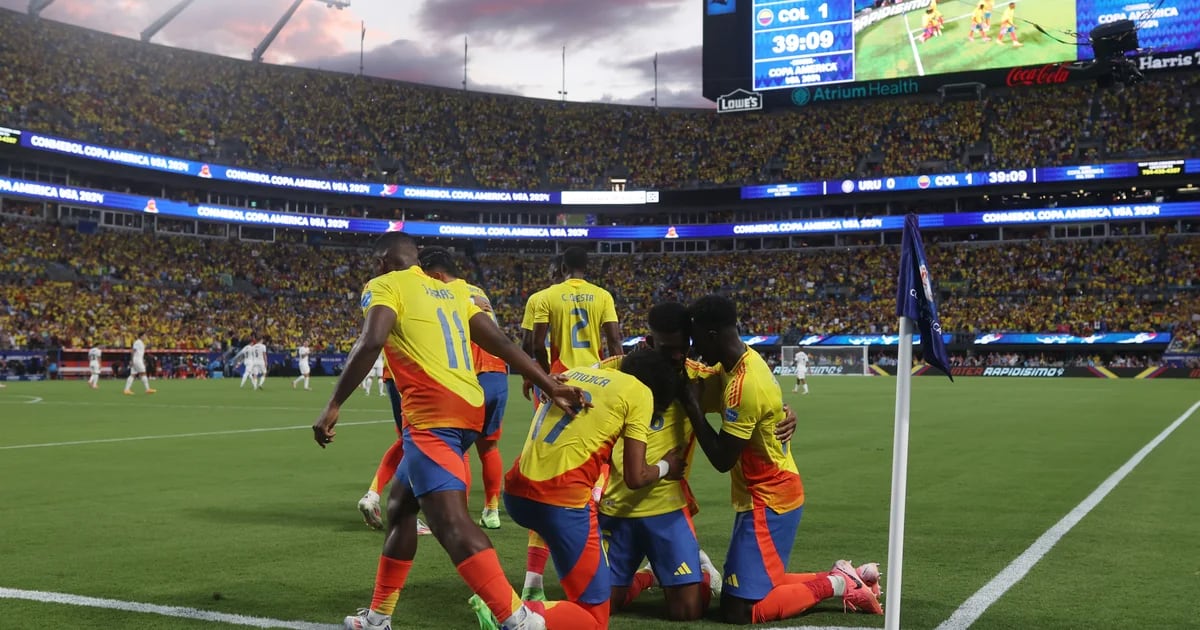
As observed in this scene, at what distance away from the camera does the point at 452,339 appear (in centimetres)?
552

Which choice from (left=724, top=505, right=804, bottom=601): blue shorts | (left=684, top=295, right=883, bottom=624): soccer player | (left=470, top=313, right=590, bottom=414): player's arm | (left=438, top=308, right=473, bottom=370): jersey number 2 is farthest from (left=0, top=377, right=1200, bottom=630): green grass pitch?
(left=438, top=308, right=473, bottom=370): jersey number 2

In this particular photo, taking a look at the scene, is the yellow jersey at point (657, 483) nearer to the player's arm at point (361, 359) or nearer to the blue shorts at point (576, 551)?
the blue shorts at point (576, 551)

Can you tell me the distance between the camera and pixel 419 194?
69.2 m

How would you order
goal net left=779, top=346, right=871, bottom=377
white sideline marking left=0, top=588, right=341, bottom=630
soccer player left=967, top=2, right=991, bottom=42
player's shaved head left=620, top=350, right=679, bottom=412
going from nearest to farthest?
white sideline marking left=0, top=588, right=341, bottom=630 < player's shaved head left=620, top=350, right=679, bottom=412 < soccer player left=967, top=2, right=991, bottom=42 < goal net left=779, top=346, right=871, bottom=377

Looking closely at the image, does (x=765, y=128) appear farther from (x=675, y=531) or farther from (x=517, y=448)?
(x=675, y=531)

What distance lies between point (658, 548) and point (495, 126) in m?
73.1

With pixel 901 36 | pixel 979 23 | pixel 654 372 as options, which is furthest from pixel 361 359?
pixel 901 36

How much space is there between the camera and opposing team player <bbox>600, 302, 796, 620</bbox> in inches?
228

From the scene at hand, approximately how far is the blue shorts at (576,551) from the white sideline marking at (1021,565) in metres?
1.96

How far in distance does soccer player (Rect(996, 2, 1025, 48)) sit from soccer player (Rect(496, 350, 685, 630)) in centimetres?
5294

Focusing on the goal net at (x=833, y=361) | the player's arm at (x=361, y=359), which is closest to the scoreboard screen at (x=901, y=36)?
the goal net at (x=833, y=361)

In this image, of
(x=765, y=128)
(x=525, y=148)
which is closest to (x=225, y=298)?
(x=525, y=148)

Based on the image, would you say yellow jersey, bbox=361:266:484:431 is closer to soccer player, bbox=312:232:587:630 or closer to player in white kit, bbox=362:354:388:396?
soccer player, bbox=312:232:587:630

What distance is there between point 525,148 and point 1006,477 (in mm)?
66313
